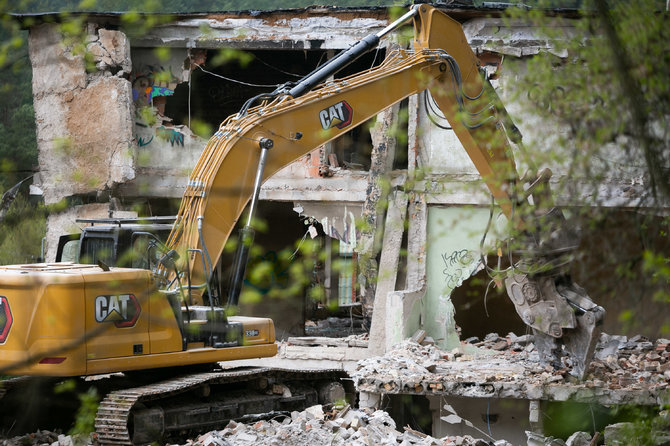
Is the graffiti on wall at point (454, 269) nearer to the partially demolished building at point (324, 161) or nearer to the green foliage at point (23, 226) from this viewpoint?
the partially demolished building at point (324, 161)

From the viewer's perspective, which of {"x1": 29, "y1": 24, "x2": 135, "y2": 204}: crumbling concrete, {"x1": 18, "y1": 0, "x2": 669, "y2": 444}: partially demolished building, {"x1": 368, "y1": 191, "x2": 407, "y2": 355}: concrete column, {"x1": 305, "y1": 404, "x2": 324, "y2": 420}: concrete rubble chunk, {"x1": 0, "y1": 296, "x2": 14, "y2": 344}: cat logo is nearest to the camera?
{"x1": 0, "y1": 296, "x2": 14, "y2": 344}: cat logo

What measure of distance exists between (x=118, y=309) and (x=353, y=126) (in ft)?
10.4

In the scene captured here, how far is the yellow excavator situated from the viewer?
757 centimetres

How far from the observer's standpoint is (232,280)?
8.27 metres

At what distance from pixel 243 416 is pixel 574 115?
18.8 ft

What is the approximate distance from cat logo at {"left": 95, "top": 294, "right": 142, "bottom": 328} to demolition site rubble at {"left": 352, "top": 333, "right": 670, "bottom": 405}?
2.99m

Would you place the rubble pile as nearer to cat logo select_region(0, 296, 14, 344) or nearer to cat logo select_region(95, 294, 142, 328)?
cat logo select_region(95, 294, 142, 328)

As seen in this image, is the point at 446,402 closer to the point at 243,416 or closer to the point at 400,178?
the point at 243,416

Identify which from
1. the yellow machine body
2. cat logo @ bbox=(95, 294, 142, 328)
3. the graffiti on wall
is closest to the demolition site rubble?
the graffiti on wall

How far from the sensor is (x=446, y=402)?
11039 mm

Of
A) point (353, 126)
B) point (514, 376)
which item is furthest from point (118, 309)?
point (514, 376)

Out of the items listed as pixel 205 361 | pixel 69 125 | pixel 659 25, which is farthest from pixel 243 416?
pixel 69 125

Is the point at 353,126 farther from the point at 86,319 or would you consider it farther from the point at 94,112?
the point at 94,112

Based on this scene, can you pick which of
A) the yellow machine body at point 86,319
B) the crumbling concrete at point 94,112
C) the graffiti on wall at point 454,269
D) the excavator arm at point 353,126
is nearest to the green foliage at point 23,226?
the yellow machine body at point 86,319
